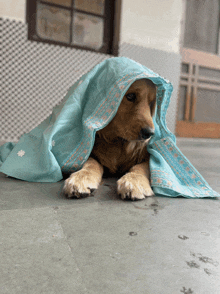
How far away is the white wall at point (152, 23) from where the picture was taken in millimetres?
4145

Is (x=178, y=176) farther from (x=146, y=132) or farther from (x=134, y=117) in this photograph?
(x=134, y=117)

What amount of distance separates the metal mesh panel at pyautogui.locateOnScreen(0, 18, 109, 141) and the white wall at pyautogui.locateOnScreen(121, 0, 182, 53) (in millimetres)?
1144

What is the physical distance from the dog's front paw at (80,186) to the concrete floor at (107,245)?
40 mm

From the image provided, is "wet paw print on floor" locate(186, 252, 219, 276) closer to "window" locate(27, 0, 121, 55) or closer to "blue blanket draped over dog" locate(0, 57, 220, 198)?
"blue blanket draped over dog" locate(0, 57, 220, 198)

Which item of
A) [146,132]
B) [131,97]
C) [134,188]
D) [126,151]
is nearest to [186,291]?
[134,188]

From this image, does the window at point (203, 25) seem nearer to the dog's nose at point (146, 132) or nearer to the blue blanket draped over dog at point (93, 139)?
the blue blanket draped over dog at point (93, 139)

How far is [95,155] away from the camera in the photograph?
1524 mm

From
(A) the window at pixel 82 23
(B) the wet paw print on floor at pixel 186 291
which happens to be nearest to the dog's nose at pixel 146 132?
(B) the wet paw print on floor at pixel 186 291

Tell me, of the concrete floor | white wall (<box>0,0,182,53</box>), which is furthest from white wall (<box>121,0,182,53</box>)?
the concrete floor

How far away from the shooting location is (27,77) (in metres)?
3.46

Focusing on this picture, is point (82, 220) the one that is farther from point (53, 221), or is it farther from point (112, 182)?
point (112, 182)

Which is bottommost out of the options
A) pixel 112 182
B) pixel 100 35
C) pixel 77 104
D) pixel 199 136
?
pixel 199 136

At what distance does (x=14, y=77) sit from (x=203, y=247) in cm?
338

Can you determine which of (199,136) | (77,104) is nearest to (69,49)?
(77,104)
